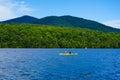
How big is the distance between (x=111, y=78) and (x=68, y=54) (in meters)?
106

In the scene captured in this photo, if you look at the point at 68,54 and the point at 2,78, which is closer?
the point at 2,78

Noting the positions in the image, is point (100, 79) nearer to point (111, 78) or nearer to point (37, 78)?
point (111, 78)

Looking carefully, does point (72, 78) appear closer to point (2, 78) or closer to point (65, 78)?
point (65, 78)

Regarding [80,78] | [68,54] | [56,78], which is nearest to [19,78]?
[56,78]

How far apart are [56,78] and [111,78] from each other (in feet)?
36.1

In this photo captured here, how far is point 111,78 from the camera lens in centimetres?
6397

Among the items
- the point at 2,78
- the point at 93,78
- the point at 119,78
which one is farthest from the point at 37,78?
the point at 119,78

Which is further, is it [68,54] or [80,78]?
[68,54]

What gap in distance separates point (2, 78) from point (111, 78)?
21509 millimetres

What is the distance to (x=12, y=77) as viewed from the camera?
64.2 meters

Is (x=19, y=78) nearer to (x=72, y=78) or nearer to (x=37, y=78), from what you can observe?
(x=37, y=78)

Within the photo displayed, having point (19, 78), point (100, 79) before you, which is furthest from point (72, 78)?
point (19, 78)

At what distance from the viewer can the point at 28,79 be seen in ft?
201

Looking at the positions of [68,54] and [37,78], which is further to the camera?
[68,54]
